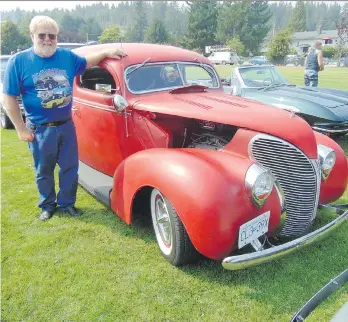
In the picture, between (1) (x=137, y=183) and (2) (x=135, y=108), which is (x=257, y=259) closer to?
(1) (x=137, y=183)

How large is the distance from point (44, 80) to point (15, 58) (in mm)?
313

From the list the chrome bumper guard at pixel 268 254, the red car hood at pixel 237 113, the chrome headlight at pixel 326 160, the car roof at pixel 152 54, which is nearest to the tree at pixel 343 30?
the car roof at pixel 152 54

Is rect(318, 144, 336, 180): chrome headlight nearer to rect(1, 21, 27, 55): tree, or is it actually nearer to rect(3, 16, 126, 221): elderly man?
rect(3, 16, 126, 221): elderly man

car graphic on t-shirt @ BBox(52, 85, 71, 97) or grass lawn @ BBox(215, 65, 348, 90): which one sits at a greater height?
car graphic on t-shirt @ BBox(52, 85, 71, 97)

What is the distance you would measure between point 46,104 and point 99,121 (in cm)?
76

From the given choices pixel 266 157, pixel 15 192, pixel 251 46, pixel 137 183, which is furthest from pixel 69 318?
pixel 251 46

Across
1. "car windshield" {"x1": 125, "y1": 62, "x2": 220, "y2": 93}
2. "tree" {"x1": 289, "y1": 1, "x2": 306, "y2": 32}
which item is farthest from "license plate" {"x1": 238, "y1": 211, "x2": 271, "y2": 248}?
"tree" {"x1": 289, "y1": 1, "x2": 306, "y2": 32}

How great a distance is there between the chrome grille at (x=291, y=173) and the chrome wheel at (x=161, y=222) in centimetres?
89

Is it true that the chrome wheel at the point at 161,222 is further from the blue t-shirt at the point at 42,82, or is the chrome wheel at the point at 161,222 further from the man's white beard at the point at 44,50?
the man's white beard at the point at 44,50

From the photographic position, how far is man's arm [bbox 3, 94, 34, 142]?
3.40 metres

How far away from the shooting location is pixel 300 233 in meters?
2.99

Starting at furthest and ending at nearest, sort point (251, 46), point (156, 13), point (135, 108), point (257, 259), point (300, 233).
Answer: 1. point (156, 13)
2. point (251, 46)
3. point (135, 108)
4. point (300, 233)
5. point (257, 259)

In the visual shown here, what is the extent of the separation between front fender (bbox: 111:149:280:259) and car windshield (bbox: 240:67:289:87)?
4879 millimetres

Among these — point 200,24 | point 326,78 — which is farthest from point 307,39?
point 326,78
